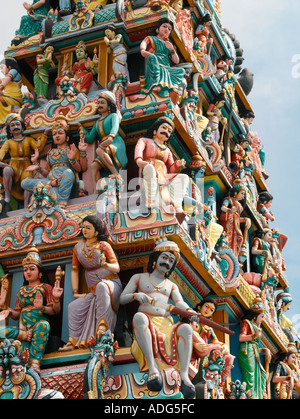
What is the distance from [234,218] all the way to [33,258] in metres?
6.62

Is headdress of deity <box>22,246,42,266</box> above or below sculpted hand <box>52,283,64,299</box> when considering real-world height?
above

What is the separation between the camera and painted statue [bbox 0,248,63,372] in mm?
16750

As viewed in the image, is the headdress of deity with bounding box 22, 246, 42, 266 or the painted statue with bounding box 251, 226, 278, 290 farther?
the painted statue with bounding box 251, 226, 278, 290

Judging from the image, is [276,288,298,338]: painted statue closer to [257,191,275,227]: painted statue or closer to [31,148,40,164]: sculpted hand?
[257,191,275,227]: painted statue

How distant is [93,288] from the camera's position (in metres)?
17.1

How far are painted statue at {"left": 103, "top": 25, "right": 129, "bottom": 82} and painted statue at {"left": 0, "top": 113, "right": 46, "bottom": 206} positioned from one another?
94.3 inches

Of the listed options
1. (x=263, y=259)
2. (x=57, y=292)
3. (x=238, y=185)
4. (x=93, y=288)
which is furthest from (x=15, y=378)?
(x=263, y=259)

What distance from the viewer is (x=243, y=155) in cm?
2480

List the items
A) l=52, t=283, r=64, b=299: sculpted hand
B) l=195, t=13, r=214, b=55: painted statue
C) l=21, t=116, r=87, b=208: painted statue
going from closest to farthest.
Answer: l=52, t=283, r=64, b=299: sculpted hand < l=21, t=116, r=87, b=208: painted statue < l=195, t=13, r=214, b=55: painted statue

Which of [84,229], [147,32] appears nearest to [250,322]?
[84,229]

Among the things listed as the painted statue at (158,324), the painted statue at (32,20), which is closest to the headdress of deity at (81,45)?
the painted statue at (32,20)

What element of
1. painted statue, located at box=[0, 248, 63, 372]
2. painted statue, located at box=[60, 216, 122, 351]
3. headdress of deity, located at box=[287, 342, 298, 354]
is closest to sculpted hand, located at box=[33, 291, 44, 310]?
painted statue, located at box=[0, 248, 63, 372]

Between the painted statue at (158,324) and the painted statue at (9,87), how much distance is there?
22.4ft

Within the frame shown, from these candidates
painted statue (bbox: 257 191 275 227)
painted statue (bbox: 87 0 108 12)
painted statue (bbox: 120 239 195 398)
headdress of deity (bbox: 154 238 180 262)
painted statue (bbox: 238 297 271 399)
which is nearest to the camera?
painted statue (bbox: 120 239 195 398)
